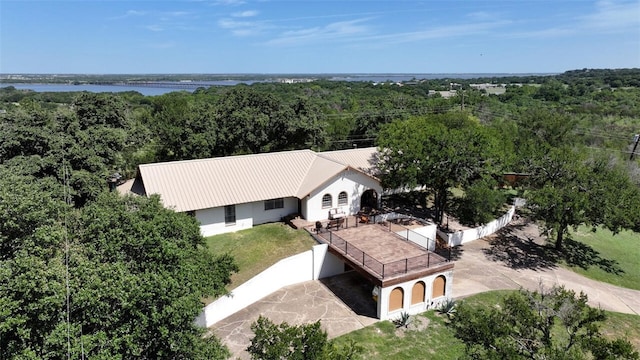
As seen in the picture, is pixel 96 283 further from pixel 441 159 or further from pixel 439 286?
pixel 441 159

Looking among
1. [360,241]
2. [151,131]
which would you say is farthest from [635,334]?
[151,131]

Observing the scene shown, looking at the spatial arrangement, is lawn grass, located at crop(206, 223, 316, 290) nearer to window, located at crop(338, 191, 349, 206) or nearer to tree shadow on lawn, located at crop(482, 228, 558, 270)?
window, located at crop(338, 191, 349, 206)

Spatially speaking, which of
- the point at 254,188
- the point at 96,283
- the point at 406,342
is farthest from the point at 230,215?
the point at 96,283

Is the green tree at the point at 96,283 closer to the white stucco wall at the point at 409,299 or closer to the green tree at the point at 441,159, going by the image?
the white stucco wall at the point at 409,299

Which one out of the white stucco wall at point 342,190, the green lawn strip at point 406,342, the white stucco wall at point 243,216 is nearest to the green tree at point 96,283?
the green lawn strip at point 406,342

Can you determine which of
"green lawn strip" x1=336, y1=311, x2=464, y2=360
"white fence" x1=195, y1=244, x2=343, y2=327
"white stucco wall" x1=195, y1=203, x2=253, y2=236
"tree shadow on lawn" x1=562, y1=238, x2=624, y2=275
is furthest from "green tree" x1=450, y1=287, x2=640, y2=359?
"tree shadow on lawn" x1=562, y1=238, x2=624, y2=275
